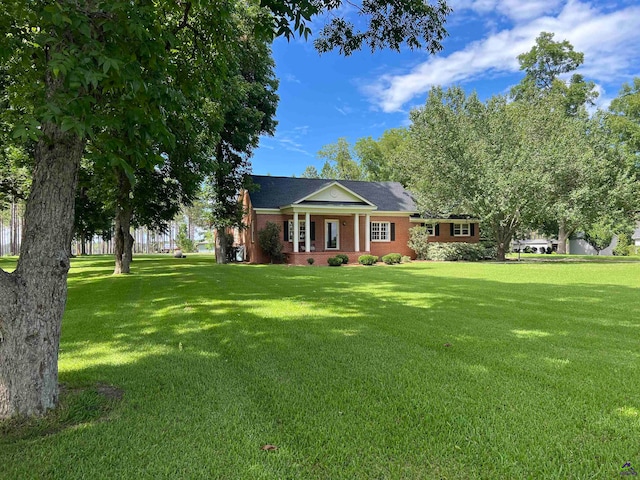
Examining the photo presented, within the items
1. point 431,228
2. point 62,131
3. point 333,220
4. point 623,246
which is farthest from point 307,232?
point 623,246

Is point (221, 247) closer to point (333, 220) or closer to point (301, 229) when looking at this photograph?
point (301, 229)

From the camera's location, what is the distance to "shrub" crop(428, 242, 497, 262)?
24.0m

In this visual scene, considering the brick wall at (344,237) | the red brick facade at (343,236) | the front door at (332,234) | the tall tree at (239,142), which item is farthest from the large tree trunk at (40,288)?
the front door at (332,234)

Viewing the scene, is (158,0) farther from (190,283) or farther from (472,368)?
(190,283)

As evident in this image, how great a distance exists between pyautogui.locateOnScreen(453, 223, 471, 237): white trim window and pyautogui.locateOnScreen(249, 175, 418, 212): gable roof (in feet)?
12.0

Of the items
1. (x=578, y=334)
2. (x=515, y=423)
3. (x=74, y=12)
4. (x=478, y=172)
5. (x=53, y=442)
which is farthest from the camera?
(x=478, y=172)

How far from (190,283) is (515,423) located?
10.4 m

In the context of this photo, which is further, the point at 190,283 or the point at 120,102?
the point at 190,283

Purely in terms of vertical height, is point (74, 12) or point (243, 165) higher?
point (243, 165)

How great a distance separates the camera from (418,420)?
8.96 feet

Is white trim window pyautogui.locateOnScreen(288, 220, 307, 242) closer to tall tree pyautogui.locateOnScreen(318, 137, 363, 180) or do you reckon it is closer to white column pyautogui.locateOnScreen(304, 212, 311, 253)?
white column pyautogui.locateOnScreen(304, 212, 311, 253)

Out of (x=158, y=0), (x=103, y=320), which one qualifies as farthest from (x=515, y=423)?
(x=103, y=320)

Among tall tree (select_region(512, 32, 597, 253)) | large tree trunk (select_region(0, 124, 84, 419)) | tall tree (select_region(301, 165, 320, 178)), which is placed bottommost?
large tree trunk (select_region(0, 124, 84, 419))

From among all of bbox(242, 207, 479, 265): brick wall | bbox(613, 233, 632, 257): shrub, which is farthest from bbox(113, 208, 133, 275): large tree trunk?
bbox(613, 233, 632, 257): shrub
